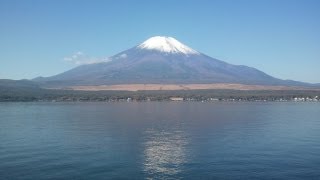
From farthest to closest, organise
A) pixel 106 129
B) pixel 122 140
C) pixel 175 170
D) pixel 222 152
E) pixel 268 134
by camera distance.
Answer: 1. pixel 106 129
2. pixel 268 134
3. pixel 122 140
4. pixel 222 152
5. pixel 175 170

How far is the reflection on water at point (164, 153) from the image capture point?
21.4 metres

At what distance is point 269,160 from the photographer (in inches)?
942

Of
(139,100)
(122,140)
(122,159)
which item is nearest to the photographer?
(122,159)

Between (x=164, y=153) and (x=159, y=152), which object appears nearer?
(x=164, y=153)

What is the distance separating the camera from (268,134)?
34.7 m

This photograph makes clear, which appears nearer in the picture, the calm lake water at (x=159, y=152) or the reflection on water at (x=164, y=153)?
the calm lake water at (x=159, y=152)

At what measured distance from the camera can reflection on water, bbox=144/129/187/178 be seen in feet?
70.2

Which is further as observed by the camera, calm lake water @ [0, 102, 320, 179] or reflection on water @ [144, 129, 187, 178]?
reflection on water @ [144, 129, 187, 178]

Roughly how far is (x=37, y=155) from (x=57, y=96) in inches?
3543

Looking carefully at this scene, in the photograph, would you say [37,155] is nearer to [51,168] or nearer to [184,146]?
[51,168]

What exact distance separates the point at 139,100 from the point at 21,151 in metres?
82.7

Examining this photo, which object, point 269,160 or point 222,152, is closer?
point 269,160

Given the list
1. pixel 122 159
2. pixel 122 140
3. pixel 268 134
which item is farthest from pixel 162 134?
pixel 122 159

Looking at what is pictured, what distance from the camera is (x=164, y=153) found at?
85.0 feet
